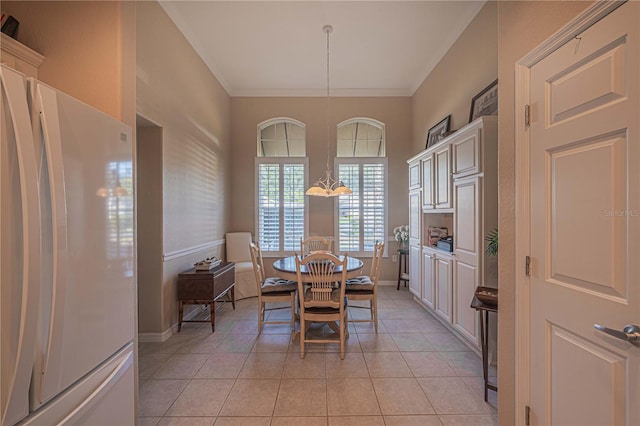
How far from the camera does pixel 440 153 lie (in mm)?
3402

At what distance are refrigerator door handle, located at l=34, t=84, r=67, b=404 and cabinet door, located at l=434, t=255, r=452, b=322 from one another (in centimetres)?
319

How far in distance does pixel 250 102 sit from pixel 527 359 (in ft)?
18.1

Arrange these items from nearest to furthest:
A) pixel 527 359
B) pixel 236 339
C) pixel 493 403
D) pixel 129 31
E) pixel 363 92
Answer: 1. pixel 527 359
2. pixel 129 31
3. pixel 493 403
4. pixel 236 339
5. pixel 363 92

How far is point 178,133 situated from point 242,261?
242 centimetres

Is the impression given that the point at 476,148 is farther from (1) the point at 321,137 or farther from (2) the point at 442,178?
(1) the point at 321,137

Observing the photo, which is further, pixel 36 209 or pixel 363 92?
pixel 363 92

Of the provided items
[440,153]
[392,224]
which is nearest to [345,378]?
[440,153]

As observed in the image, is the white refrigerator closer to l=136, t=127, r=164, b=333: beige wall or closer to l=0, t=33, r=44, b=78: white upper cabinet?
l=0, t=33, r=44, b=78: white upper cabinet

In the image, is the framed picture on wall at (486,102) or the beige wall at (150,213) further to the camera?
the beige wall at (150,213)

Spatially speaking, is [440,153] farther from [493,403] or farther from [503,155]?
[493,403]

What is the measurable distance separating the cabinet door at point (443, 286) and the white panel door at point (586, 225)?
174cm

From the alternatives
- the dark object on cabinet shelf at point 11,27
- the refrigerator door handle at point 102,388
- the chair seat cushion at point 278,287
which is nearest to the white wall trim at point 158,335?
the chair seat cushion at point 278,287

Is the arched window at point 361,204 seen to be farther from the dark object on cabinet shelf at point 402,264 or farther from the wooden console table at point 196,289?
the wooden console table at point 196,289

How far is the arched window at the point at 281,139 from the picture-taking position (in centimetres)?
560
